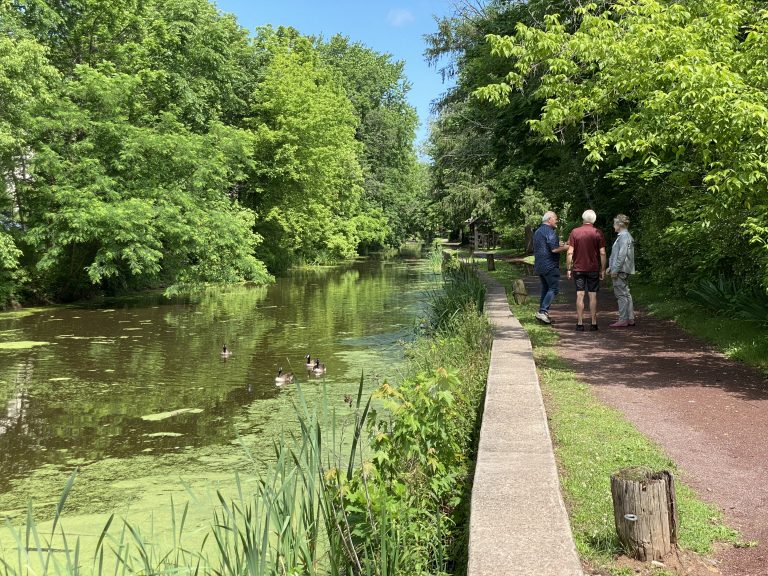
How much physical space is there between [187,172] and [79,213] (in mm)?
5666

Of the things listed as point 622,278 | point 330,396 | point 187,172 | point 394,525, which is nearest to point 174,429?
point 330,396

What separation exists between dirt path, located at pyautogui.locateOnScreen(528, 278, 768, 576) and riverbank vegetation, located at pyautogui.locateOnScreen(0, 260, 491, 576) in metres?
1.57

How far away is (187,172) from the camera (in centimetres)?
2609

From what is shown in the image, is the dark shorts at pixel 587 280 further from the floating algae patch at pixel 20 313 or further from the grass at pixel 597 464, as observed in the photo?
the floating algae patch at pixel 20 313

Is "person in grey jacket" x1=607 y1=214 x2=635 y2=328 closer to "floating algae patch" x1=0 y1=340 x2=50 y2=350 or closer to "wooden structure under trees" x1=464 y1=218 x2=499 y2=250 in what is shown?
"floating algae patch" x1=0 y1=340 x2=50 y2=350

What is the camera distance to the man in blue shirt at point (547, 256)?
12258 millimetres

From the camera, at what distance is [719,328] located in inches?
432

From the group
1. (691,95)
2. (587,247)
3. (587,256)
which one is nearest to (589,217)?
(587,247)

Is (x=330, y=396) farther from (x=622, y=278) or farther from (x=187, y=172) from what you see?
(x=187, y=172)

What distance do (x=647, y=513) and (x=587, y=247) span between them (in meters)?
8.36

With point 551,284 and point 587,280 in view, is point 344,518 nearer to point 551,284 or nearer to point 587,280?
point 587,280

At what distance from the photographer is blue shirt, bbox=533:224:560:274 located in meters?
12.2

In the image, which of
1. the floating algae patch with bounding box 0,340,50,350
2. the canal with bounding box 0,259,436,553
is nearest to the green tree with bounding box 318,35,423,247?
the canal with bounding box 0,259,436,553

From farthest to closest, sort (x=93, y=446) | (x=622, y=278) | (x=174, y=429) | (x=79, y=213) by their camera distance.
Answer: (x=79, y=213), (x=622, y=278), (x=174, y=429), (x=93, y=446)
